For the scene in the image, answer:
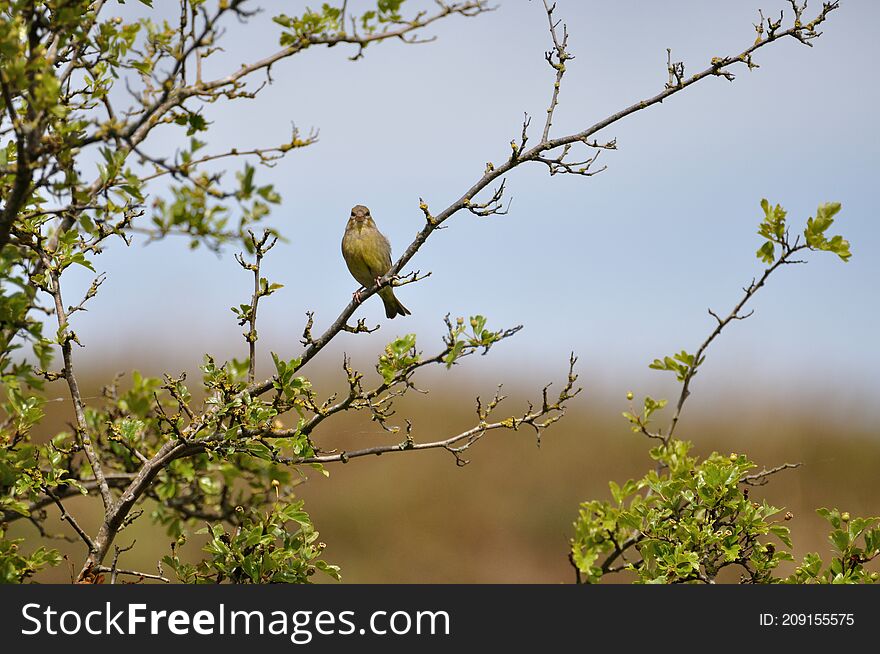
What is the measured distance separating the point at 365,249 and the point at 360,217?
362 mm

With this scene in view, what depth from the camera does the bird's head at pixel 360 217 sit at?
7039 millimetres

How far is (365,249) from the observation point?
6.86 m

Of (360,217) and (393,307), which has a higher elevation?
(360,217)

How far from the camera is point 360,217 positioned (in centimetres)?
708

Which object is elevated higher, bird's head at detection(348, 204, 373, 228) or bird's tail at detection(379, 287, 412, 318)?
bird's head at detection(348, 204, 373, 228)

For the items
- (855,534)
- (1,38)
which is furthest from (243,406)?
(855,534)

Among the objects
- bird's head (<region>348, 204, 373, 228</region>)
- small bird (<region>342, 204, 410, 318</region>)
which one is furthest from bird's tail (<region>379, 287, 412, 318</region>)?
bird's head (<region>348, 204, 373, 228</region>)

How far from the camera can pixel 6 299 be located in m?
3.56

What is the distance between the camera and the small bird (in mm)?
6863

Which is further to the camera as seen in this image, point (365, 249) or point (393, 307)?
point (393, 307)

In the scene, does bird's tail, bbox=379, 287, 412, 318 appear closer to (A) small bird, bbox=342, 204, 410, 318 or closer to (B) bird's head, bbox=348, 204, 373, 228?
(A) small bird, bbox=342, 204, 410, 318

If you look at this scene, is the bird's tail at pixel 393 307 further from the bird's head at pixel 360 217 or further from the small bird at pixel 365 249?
the bird's head at pixel 360 217

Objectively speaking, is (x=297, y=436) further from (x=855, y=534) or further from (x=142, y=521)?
(x=142, y=521)

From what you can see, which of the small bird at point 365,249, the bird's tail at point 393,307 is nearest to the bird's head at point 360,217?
the small bird at point 365,249
